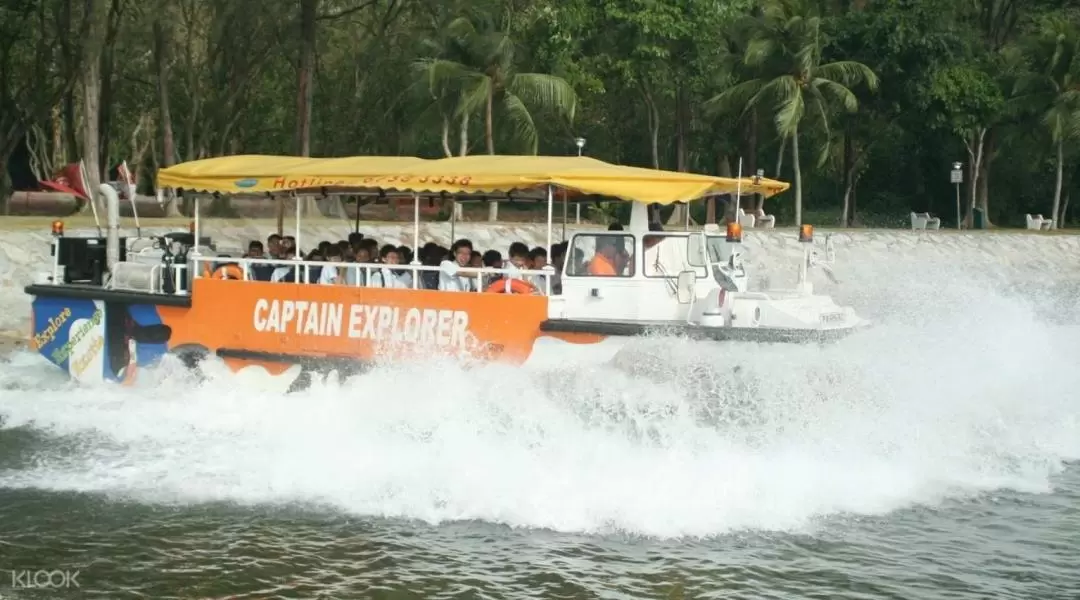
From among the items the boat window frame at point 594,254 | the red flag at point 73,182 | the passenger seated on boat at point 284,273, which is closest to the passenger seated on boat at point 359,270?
the passenger seated on boat at point 284,273

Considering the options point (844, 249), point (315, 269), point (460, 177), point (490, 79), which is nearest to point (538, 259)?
point (460, 177)

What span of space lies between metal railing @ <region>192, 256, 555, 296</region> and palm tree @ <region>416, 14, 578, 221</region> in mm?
15486

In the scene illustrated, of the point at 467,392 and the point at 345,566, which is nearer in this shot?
the point at 345,566

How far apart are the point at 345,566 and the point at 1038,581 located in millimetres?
4376

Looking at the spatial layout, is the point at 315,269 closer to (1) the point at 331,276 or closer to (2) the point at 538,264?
(1) the point at 331,276

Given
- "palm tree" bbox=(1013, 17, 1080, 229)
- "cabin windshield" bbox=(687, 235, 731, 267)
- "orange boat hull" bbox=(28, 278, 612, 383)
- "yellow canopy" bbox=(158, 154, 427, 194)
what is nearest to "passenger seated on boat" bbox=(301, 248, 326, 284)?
"orange boat hull" bbox=(28, 278, 612, 383)

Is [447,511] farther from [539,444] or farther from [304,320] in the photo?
[304,320]

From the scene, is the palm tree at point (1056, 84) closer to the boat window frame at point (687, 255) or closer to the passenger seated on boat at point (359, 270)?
the boat window frame at point (687, 255)

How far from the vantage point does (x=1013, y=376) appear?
39.9 feet

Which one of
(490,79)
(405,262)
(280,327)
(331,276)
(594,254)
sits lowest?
(280,327)

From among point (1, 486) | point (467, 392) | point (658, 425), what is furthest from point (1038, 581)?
point (1, 486)

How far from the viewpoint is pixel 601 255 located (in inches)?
444

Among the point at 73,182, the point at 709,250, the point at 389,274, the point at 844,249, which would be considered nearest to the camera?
the point at 709,250

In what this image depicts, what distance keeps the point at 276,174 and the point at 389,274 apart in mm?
1457
